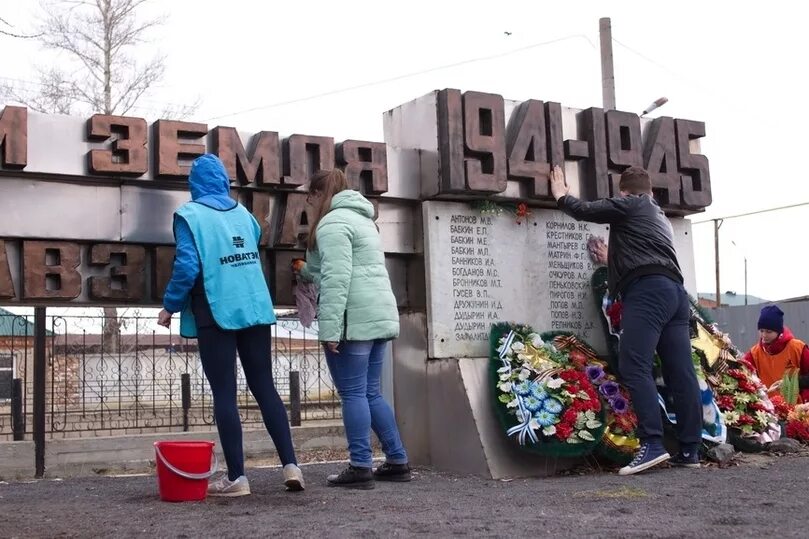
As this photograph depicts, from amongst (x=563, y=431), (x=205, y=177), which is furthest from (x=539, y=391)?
(x=205, y=177)

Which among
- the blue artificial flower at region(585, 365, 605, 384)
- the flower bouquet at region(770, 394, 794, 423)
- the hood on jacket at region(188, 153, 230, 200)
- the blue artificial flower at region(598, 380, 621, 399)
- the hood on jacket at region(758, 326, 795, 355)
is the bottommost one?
the flower bouquet at region(770, 394, 794, 423)

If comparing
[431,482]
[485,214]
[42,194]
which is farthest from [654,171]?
[42,194]

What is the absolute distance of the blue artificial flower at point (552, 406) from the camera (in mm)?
5742

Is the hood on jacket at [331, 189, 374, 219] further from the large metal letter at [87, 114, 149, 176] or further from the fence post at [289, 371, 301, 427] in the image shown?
the fence post at [289, 371, 301, 427]

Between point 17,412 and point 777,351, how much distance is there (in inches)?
296

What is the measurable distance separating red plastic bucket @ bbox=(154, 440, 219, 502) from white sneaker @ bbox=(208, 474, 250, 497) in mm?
173

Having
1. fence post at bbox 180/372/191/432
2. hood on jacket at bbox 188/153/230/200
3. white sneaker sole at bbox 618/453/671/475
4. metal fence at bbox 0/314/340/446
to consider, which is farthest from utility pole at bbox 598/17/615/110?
hood on jacket at bbox 188/153/230/200

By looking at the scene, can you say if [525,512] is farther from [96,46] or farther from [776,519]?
[96,46]

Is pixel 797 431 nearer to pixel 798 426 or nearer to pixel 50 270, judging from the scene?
pixel 798 426

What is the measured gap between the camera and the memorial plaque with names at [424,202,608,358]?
6.21 meters

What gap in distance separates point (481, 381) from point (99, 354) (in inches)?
257

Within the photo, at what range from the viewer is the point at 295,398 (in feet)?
39.8

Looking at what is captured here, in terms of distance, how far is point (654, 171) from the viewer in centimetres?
720

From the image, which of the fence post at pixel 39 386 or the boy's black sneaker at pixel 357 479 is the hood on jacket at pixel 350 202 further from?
the fence post at pixel 39 386
